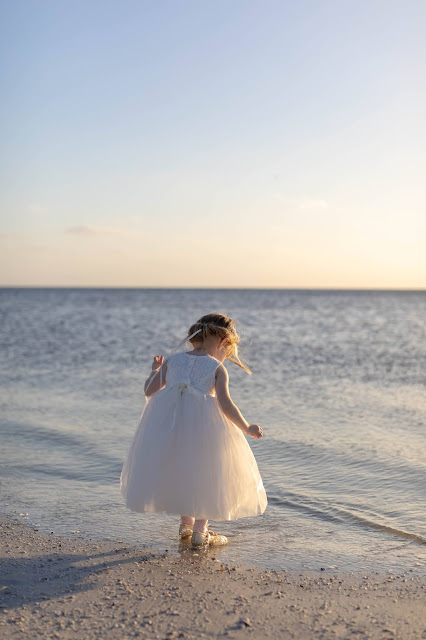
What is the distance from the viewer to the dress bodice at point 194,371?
4.67 meters

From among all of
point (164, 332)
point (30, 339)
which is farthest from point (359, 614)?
point (164, 332)

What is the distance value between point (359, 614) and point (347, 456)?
13.8 feet

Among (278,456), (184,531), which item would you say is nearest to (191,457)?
(184,531)

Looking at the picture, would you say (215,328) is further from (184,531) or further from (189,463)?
(184,531)

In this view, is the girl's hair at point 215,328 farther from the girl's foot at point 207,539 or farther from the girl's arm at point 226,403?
the girl's foot at point 207,539

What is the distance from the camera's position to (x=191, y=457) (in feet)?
14.9

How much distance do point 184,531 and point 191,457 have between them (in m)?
0.74

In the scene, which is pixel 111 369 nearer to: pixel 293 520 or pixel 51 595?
pixel 293 520

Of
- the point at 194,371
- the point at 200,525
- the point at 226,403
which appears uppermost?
the point at 194,371

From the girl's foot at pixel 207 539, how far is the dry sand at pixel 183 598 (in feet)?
0.30

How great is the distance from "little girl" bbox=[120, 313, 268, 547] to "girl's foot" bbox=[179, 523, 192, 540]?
13 cm

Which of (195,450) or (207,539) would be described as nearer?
(195,450)

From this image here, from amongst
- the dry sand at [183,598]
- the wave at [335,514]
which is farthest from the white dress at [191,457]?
the wave at [335,514]

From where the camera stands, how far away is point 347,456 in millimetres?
7711
